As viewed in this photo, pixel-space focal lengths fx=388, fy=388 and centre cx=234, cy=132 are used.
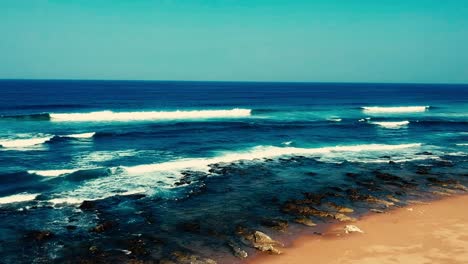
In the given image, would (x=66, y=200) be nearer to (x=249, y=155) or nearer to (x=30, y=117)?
(x=249, y=155)

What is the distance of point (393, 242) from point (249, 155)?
16.2 metres

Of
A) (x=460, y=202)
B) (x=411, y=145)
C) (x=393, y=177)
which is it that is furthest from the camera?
(x=411, y=145)

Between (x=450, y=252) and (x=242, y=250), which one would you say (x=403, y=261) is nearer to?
(x=450, y=252)

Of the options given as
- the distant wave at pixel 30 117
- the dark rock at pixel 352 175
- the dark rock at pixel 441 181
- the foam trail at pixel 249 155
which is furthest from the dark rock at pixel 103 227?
the distant wave at pixel 30 117

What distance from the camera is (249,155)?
2966 cm

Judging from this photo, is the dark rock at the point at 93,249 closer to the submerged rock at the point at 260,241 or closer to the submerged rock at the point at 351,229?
the submerged rock at the point at 260,241

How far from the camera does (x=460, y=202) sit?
19422 millimetres

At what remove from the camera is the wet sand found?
13.0 meters

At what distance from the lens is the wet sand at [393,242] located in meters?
13.0

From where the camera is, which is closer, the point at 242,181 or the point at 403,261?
the point at 403,261

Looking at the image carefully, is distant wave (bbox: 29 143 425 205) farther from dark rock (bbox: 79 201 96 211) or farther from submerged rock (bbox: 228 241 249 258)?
submerged rock (bbox: 228 241 249 258)

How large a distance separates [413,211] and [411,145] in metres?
18.9

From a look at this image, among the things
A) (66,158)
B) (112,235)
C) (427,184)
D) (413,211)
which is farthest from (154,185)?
(427,184)

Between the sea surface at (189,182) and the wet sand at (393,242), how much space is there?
39.3 inches
